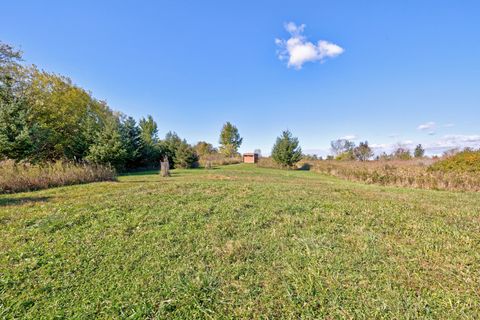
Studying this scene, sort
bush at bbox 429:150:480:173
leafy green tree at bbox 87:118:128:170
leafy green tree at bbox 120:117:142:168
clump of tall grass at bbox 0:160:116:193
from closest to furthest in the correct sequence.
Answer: clump of tall grass at bbox 0:160:116:193 < bush at bbox 429:150:480:173 < leafy green tree at bbox 87:118:128:170 < leafy green tree at bbox 120:117:142:168

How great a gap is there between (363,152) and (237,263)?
40.3 metres

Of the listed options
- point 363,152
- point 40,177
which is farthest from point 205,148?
A: point 40,177

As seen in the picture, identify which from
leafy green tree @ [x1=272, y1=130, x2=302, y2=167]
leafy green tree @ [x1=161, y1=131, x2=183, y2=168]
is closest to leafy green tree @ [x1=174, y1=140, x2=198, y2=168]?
leafy green tree @ [x1=161, y1=131, x2=183, y2=168]

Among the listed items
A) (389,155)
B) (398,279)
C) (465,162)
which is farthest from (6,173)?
(389,155)

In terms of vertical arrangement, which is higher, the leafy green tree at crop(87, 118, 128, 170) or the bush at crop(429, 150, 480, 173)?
the leafy green tree at crop(87, 118, 128, 170)

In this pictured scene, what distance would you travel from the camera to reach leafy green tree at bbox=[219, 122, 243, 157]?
40031 millimetres

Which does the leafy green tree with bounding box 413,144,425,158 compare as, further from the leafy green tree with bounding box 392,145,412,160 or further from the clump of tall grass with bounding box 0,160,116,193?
the clump of tall grass with bounding box 0,160,116,193

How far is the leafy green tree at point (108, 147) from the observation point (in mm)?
15852

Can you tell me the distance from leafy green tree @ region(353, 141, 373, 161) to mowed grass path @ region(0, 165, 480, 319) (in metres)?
35.7

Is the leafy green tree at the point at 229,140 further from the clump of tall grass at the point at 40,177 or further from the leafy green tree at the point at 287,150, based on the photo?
the clump of tall grass at the point at 40,177

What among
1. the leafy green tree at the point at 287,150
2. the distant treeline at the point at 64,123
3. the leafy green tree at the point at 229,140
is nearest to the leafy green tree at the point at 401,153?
the leafy green tree at the point at 287,150

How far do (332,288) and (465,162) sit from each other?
1662cm

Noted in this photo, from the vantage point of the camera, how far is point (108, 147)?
16062 mm

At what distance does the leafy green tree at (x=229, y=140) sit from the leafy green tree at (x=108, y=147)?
78.8ft
